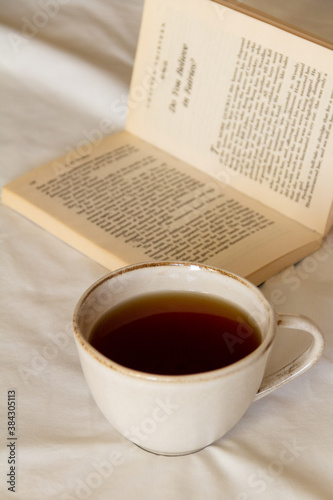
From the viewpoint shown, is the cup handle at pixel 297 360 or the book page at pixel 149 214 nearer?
the cup handle at pixel 297 360

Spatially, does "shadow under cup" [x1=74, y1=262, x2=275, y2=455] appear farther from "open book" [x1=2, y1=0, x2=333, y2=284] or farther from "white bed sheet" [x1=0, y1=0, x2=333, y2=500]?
"open book" [x1=2, y1=0, x2=333, y2=284]

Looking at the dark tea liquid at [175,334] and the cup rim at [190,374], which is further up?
the cup rim at [190,374]

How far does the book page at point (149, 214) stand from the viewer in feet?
2.31

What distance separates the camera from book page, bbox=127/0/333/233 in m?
0.73

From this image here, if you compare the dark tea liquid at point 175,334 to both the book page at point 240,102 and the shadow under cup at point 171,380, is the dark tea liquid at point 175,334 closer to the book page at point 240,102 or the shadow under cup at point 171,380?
the shadow under cup at point 171,380

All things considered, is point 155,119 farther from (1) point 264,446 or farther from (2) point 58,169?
(1) point 264,446

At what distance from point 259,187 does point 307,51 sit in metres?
0.15

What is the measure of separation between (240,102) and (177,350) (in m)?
0.38

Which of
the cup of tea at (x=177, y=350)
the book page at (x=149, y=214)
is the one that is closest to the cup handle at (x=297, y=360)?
the cup of tea at (x=177, y=350)

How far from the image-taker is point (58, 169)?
2.74 ft

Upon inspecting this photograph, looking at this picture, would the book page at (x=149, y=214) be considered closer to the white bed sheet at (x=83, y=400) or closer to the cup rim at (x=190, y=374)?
the white bed sheet at (x=83, y=400)

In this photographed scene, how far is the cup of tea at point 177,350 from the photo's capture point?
45 centimetres

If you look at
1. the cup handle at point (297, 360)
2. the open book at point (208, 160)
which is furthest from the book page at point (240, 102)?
the cup handle at point (297, 360)

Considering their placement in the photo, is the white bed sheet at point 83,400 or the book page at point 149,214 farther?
the book page at point 149,214
